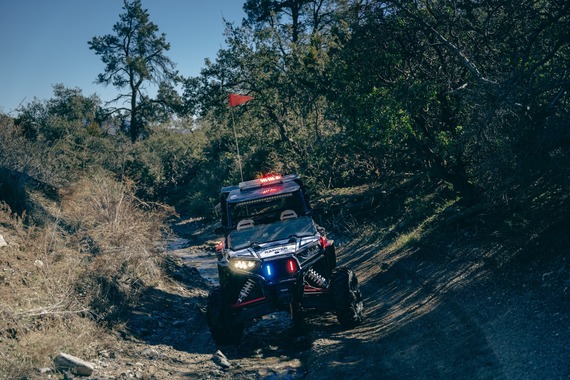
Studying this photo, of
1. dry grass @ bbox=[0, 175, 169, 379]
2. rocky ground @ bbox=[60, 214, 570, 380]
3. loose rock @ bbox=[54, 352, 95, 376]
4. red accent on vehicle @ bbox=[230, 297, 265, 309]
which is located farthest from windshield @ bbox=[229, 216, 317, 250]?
loose rock @ bbox=[54, 352, 95, 376]

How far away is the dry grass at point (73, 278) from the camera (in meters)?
7.32

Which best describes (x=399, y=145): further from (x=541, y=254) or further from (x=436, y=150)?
(x=541, y=254)

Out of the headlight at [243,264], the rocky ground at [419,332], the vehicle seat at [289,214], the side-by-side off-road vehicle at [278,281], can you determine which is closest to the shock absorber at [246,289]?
the side-by-side off-road vehicle at [278,281]

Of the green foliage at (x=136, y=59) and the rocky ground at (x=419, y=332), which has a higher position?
the green foliage at (x=136, y=59)

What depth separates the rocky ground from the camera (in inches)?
230

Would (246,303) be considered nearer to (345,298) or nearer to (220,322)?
(220,322)

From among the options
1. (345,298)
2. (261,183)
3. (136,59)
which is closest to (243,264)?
(345,298)

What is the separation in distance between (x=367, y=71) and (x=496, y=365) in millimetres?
7716

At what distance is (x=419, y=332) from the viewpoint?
24.9ft

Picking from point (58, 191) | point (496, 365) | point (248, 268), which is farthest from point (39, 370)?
point (58, 191)

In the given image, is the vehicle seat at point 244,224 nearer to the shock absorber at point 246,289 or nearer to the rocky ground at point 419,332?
the shock absorber at point 246,289

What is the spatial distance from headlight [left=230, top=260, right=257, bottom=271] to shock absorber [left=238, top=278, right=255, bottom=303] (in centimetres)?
21

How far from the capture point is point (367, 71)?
11.6 metres

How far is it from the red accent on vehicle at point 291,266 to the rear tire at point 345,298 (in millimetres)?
695
